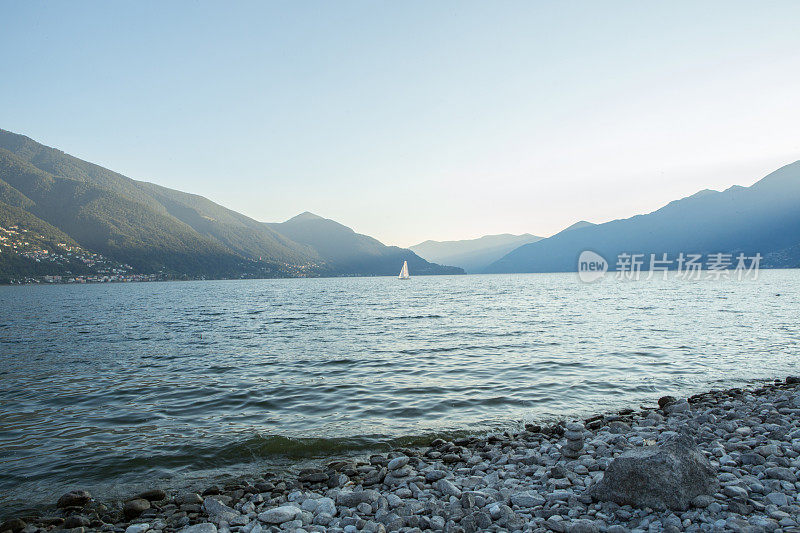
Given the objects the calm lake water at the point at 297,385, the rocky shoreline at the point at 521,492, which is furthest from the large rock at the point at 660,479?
the calm lake water at the point at 297,385

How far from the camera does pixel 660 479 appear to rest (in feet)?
21.5

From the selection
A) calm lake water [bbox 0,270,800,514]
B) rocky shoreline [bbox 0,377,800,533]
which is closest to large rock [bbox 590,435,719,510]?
rocky shoreline [bbox 0,377,800,533]

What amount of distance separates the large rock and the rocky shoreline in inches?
0.6

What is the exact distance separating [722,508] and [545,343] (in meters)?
20.5

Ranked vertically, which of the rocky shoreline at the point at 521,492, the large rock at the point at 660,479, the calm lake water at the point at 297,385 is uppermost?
the large rock at the point at 660,479

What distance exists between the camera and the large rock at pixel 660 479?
6496 mm

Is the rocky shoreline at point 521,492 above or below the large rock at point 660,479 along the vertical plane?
below

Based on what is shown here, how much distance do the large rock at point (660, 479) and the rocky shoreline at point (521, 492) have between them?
2 cm

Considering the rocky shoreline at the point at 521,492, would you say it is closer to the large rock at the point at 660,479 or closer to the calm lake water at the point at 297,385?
the large rock at the point at 660,479

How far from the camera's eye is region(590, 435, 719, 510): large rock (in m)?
6.50

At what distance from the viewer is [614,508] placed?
6590 millimetres

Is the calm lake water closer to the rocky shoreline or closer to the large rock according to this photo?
the rocky shoreline

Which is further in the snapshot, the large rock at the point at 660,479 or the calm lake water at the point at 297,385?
the calm lake water at the point at 297,385

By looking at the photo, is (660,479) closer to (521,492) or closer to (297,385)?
(521,492)
